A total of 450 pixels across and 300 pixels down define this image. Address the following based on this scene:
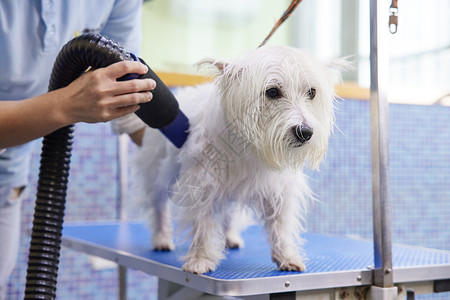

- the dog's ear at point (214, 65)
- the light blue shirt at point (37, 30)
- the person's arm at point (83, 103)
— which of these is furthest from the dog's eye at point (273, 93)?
the light blue shirt at point (37, 30)

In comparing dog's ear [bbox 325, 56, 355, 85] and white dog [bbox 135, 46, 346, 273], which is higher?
dog's ear [bbox 325, 56, 355, 85]

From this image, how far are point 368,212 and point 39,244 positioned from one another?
1.82m

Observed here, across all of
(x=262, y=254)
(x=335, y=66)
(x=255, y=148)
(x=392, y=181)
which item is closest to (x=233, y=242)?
(x=262, y=254)

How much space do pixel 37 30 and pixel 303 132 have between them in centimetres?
63

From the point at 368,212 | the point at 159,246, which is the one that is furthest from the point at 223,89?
the point at 368,212

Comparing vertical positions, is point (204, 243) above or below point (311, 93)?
below

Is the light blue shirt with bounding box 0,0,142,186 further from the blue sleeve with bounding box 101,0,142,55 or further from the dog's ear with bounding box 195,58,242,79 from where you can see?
the dog's ear with bounding box 195,58,242,79

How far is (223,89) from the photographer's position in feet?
3.03

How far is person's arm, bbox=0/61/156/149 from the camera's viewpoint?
0.76 metres

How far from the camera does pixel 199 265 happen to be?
937 mm

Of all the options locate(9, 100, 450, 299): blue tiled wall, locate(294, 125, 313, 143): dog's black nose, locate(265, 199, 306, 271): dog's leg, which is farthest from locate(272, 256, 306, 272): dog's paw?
locate(9, 100, 450, 299): blue tiled wall

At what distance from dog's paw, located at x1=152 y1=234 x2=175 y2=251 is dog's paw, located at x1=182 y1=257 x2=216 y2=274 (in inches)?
12.3

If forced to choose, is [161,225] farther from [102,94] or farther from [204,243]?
[102,94]

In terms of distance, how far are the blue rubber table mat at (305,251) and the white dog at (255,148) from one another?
0.05 meters
